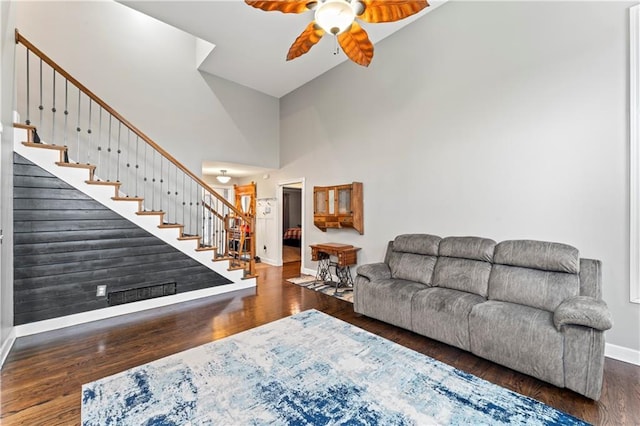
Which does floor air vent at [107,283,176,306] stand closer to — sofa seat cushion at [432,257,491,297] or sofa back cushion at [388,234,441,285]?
sofa back cushion at [388,234,441,285]

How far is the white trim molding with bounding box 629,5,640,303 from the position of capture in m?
2.30

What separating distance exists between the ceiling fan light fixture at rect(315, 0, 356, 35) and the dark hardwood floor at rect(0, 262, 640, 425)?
9.54 ft

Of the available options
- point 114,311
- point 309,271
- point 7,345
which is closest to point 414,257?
point 309,271

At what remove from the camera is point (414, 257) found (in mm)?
3500

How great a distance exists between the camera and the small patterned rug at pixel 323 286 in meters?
4.32

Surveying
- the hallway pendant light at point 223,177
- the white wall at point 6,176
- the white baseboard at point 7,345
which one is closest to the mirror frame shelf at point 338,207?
the hallway pendant light at point 223,177

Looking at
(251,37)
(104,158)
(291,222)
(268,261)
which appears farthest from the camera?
(291,222)

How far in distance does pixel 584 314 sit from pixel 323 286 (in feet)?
11.4

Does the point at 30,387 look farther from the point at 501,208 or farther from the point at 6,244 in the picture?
the point at 501,208

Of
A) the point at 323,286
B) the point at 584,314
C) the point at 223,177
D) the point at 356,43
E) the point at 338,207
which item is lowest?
the point at 323,286

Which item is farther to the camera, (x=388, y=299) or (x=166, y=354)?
(x=388, y=299)

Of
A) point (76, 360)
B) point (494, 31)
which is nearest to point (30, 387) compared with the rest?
point (76, 360)

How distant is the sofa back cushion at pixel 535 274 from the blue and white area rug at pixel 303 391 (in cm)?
94

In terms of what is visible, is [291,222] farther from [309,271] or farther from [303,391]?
[303,391]
